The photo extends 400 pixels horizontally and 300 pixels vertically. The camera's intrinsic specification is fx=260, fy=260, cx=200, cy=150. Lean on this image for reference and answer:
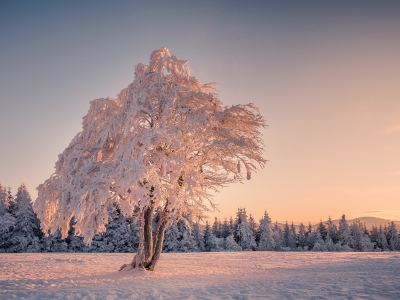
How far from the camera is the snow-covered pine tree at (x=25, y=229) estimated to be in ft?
118

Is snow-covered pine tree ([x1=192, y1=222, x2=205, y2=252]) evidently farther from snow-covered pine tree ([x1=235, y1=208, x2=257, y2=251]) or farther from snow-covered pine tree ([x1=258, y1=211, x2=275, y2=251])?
snow-covered pine tree ([x1=258, y1=211, x2=275, y2=251])

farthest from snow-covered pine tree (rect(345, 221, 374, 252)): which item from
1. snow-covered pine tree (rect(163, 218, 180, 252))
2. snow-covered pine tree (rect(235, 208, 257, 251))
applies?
snow-covered pine tree (rect(163, 218, 180, 252))

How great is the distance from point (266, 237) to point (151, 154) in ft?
164

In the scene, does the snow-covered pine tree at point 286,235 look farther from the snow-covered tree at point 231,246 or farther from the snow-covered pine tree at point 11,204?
the snow-covered pine tree at point 11,204

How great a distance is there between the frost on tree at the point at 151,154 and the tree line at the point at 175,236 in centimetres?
377

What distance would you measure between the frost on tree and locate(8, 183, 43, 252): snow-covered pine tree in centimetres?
3157

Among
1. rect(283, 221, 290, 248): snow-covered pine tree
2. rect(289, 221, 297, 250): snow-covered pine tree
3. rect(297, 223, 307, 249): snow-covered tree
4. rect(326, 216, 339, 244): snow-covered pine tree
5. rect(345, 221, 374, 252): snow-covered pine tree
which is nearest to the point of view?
rect(345, 221, 374, 252): snow-covered pine tree

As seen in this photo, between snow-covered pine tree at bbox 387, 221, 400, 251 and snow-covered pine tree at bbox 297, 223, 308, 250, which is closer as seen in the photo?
snow-covered pine tree at bbox 297, 223, 308, 250

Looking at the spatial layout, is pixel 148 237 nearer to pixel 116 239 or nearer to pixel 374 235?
pixel 116 239

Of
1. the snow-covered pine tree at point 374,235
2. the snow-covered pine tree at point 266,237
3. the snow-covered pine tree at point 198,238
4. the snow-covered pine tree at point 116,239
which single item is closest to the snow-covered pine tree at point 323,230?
the snow-covered pine tree at point 266,237

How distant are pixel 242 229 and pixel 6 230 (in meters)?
39.9

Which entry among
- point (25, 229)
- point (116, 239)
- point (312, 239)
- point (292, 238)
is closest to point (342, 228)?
point (312, 239)

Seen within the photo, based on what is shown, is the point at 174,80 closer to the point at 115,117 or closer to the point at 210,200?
the point at 115,117

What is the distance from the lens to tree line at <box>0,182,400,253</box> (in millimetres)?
36938
